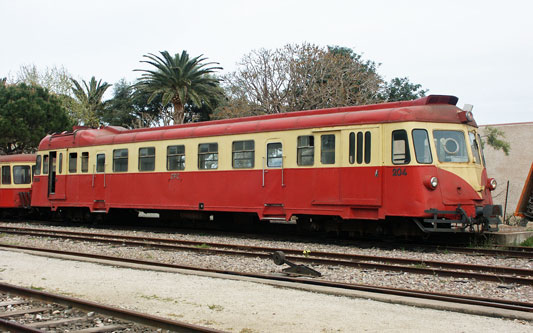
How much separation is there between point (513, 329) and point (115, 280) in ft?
19.3

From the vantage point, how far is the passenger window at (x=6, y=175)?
951 inches

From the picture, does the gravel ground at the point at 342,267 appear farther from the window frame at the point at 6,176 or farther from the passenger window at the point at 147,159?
the window frame at the point at 6,176

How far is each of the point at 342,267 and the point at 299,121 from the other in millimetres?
5323

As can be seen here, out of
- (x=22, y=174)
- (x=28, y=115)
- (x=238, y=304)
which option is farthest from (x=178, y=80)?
(x=238, y=304)

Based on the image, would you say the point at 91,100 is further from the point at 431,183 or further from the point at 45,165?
the point at 431,183

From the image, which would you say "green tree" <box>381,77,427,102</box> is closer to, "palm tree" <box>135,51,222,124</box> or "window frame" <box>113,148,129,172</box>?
"palm tree" <box>135,51,222,124</box>

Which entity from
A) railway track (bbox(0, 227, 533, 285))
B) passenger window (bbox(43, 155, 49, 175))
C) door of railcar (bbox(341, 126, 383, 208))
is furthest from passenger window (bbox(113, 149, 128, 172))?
door of railcar (bbox(341, 126, 383, 208))

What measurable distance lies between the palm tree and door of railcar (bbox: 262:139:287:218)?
25605 millimetres

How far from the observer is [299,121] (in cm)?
1462

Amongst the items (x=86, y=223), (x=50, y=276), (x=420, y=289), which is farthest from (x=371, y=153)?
(x=86, y=223)

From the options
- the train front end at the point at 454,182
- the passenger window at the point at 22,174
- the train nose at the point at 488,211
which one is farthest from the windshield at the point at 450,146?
the passenger window at the point at 22,174

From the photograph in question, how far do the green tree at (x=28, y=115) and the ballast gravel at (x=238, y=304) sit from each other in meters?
26.9

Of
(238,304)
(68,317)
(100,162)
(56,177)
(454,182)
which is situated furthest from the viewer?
(56,177)

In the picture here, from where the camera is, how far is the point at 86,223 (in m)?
22.1
